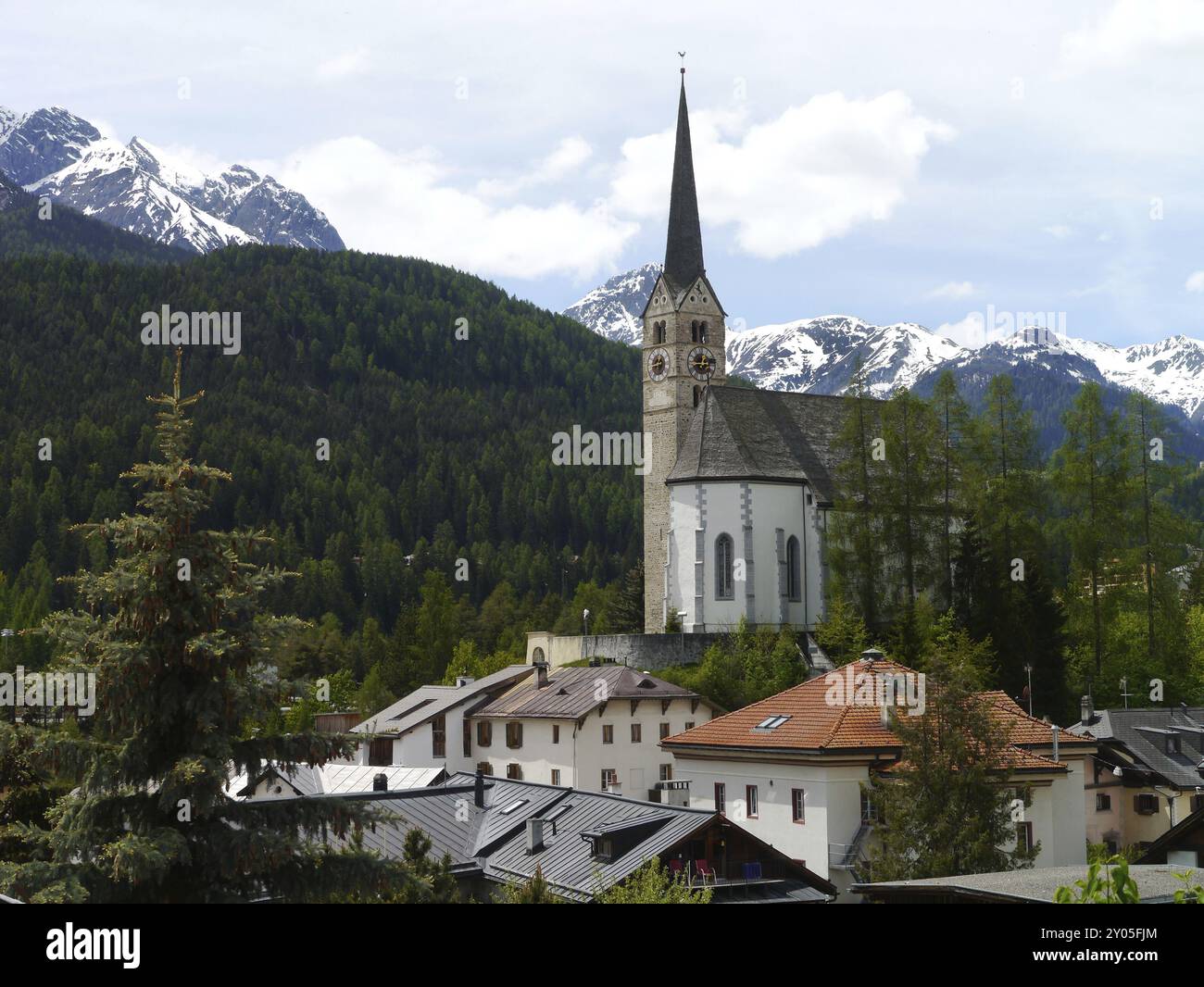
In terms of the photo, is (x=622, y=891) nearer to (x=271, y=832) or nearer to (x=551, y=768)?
(x=271, y=832)

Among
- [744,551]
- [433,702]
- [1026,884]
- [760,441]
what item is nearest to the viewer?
[1026,884]

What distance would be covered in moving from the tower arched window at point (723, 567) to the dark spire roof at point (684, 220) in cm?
1933

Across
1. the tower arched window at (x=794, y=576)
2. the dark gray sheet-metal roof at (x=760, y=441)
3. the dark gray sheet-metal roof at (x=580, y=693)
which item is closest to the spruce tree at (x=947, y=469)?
the dark gray sheet-metal roof at (x=760, y=441)

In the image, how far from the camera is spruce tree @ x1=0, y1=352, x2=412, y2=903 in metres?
16.0

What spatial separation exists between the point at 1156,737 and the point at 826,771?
79.4ft

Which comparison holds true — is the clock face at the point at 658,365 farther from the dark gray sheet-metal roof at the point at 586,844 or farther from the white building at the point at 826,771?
the dark gray sheet-metal roof at the point at 586,844

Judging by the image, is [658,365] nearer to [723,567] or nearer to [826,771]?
[723,567]

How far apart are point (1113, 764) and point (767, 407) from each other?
90.2ft

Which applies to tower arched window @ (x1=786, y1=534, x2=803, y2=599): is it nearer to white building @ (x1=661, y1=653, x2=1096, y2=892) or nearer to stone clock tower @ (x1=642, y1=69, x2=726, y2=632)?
stone clock tower @ (x1=642, y1=69, x2=726, y2=632)

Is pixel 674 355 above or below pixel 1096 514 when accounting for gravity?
above

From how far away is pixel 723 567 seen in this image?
7131 centimetres

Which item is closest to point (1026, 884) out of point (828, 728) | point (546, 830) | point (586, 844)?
point (586, 844)

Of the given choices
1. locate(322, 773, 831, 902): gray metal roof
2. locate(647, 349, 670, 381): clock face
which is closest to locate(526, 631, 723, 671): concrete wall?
locate(647, 349, 670, 381): clock face

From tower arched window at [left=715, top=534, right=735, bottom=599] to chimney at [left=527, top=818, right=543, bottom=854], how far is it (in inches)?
1290
